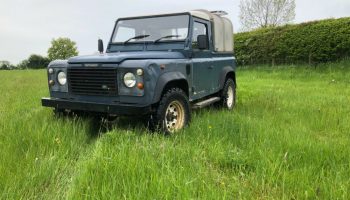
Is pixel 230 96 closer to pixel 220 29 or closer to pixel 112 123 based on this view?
pixel 220 29

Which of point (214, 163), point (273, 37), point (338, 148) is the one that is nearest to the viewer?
point (214, 163)

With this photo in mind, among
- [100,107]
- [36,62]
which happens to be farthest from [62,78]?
[36,62]

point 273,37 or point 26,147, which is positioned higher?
point 273,37

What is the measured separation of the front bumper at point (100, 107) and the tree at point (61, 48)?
208 ft

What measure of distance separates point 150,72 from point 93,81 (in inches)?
36.8

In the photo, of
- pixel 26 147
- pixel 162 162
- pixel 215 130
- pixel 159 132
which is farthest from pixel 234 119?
pixel 26 147

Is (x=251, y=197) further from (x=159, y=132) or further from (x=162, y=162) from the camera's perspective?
(x=159, y=132)

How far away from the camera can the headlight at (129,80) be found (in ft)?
16.0

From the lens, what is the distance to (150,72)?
4.86 meters

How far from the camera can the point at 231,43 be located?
8.52 m

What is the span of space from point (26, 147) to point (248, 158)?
8.85 ft

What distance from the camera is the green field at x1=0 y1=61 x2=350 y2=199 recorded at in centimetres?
319

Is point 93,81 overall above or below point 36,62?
below

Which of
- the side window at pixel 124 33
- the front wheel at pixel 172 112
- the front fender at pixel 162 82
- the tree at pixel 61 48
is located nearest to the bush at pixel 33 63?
the tree at pixel 61 48
